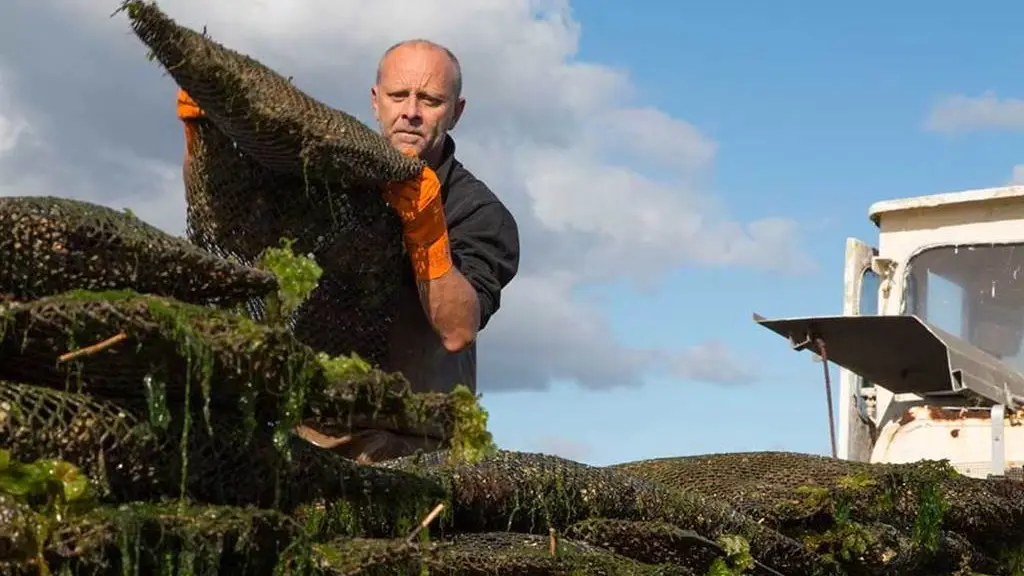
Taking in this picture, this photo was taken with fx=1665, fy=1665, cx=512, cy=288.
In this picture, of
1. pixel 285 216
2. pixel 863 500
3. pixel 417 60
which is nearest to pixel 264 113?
pixel 285 216

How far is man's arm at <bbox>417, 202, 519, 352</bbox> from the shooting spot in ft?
13.9

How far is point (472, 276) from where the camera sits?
4.48 meters

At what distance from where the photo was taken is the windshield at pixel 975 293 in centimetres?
810

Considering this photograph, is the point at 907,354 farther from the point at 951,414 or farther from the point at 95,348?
the point at 95,348

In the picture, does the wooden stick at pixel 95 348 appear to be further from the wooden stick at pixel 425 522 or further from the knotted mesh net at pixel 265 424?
the wooden stick at pixel 425 522

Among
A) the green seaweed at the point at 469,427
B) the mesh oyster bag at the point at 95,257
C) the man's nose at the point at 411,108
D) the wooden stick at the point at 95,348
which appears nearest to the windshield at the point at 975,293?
the man's nose at the point at 411,108

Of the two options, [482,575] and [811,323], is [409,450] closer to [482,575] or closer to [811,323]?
[482,575]

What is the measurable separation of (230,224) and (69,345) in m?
1.35

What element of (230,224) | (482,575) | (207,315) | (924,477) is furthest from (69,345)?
(924,477)

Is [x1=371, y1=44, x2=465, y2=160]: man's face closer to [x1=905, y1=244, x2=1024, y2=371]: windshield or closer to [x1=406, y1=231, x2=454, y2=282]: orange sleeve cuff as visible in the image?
[x1=406, y1=231, x2=454, y2=282]: orange sleeve cuff

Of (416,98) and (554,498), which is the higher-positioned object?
(416,98)

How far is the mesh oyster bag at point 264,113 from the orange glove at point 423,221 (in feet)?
0.33

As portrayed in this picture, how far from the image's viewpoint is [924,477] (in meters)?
5.39

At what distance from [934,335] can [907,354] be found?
328 mm
